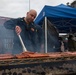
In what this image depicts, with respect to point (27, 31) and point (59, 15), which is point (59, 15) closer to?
point (59, 15)

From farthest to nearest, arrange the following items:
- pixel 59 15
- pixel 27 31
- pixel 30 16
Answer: pixel 59 15 < pixel 27 31 < pixel 30 16

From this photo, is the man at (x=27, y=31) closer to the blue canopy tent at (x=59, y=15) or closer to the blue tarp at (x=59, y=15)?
the blue canopy tent at (x=59, y=15)

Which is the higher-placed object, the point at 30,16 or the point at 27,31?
the point at 30,16

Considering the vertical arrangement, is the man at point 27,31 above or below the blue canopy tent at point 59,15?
below

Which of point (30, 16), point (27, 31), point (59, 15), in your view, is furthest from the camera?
point (59, 15)

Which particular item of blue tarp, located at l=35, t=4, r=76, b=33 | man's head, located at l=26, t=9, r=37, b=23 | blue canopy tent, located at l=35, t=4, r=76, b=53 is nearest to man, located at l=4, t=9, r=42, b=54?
man's head, located at l=26, t=9, r=37, b=23

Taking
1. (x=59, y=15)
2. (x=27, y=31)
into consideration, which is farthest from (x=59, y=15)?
(x=27, y=31)

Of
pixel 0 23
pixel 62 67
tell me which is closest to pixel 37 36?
pixel 0 23

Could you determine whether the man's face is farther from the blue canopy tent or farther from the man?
the blue canopy tent

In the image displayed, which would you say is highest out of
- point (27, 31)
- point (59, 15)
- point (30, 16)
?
point (59, 15)

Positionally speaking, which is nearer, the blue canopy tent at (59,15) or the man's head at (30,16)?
the man's head at (30,16)

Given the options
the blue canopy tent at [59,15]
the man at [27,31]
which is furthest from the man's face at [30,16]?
the blue canopy tent at [59,15]

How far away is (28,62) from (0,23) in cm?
369

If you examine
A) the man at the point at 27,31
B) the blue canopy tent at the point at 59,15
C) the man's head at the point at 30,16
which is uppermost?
the blue canopy tent at the point at 59,15
